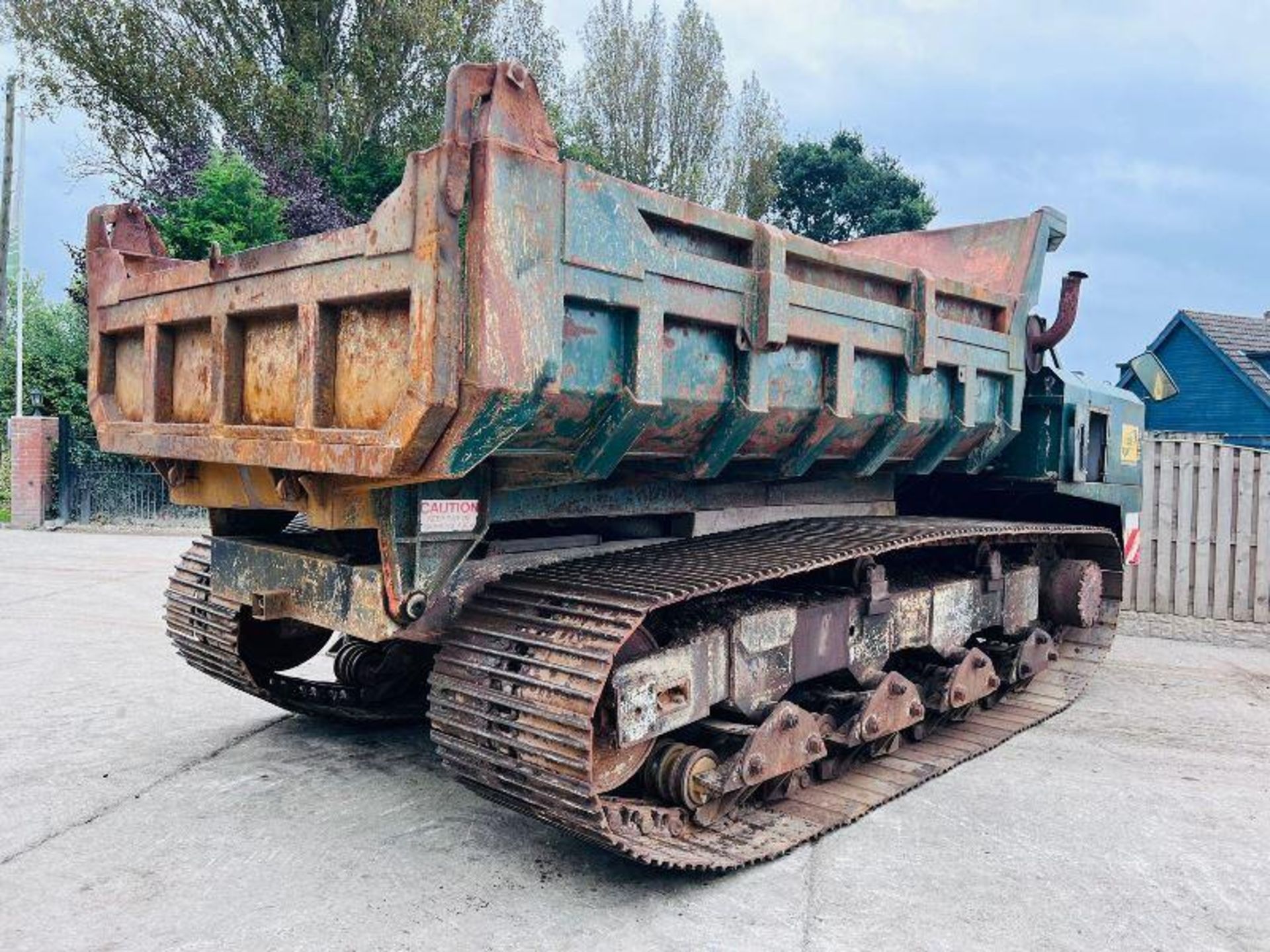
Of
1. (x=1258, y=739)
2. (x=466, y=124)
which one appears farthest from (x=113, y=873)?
(x=1258, y=739)

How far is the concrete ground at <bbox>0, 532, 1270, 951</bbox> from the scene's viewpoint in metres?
3.19

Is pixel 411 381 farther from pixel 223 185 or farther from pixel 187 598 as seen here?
pixel 223 185

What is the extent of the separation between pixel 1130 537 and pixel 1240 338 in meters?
25.4

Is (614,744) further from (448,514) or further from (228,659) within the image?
(228,659)

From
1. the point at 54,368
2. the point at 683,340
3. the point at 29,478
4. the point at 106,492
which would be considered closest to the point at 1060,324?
the point at 683,340

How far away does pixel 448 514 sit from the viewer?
11.3ft

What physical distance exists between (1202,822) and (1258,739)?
1711 millimetres

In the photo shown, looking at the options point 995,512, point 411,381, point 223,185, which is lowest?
point 995,512

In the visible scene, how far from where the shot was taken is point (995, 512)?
22.0ft

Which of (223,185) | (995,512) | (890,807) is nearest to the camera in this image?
(890,807)

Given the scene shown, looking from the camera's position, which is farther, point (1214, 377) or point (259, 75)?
point (1214, 377)

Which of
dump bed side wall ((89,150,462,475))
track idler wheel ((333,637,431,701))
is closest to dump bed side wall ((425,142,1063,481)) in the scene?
dump bed side wall ((89,150,462,475))

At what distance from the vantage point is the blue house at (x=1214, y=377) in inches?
1058

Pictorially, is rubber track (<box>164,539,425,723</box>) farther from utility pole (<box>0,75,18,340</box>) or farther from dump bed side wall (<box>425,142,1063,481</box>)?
utility pole (<box>0,75,18,340</box>)
